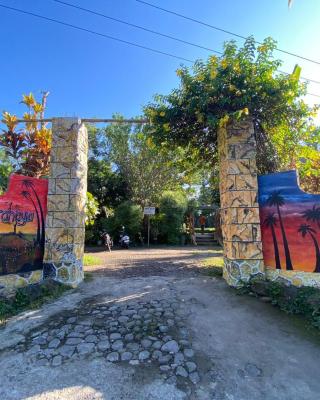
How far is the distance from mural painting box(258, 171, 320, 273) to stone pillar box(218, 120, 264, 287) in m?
0.18

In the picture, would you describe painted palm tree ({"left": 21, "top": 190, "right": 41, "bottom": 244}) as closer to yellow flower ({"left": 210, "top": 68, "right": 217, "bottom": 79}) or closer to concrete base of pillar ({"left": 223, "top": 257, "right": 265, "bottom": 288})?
concrete base of pillar ({"left": 223, "top": 257, "right": 265, "bottom": 288})

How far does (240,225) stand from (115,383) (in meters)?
3.52

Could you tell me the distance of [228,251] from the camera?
513cm

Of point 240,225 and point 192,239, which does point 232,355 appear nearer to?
point 240,225

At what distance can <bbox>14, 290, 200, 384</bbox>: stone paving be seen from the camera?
106 inches

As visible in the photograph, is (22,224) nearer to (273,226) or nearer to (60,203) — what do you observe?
(60,203)

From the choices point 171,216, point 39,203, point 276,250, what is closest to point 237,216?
point 276,250

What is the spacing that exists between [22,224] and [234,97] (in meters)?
4.92

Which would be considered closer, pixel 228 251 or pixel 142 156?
pixel 228 251

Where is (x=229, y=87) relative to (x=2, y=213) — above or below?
above

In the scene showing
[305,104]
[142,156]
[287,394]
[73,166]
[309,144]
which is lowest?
[287,394]

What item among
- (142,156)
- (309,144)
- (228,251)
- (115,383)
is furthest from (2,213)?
(142,156)

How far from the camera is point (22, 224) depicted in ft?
16.1

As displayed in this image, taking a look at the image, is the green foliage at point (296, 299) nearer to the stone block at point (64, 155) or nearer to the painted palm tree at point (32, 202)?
the painted palm tree at point (32, 202)
